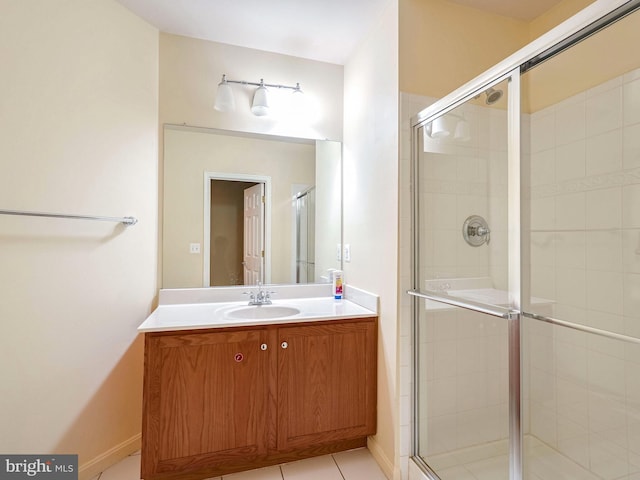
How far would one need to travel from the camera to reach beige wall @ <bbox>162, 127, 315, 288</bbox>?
2.05 meters

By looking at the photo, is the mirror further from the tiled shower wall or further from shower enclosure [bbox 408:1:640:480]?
the tiled shower wall

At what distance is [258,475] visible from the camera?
167cm

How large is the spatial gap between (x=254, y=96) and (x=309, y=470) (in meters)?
2.32

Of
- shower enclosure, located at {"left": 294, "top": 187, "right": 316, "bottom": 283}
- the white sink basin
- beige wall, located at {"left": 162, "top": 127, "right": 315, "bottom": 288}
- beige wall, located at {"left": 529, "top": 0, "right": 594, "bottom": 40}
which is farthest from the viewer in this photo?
shower enclosure, located at {"left": 294, "top": 187, "right": 316, "bottom": 283}

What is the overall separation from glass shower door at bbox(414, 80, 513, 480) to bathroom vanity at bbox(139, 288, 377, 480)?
35 cm

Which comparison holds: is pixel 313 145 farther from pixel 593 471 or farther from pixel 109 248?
pixel 593 471

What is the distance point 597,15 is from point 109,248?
7.31 ft

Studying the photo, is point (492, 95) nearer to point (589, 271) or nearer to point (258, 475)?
point (589, 271)

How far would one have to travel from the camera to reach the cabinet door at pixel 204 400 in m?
1.49

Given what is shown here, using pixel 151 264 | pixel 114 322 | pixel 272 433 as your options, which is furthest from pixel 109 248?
pixel 272 433

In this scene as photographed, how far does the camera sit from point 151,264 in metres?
1.96

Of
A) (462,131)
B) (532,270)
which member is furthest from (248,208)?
(532,270)

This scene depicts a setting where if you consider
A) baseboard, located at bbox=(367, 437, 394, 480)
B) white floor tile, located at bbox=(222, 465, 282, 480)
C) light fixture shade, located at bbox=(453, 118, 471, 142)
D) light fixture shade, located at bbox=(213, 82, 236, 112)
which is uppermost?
light fixture shade, located at bbox=(213, 82, 236, 112)

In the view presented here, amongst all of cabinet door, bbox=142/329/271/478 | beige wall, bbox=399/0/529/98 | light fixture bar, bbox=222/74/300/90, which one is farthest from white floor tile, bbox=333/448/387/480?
light fixture bar, bbox=222/74/300/90
